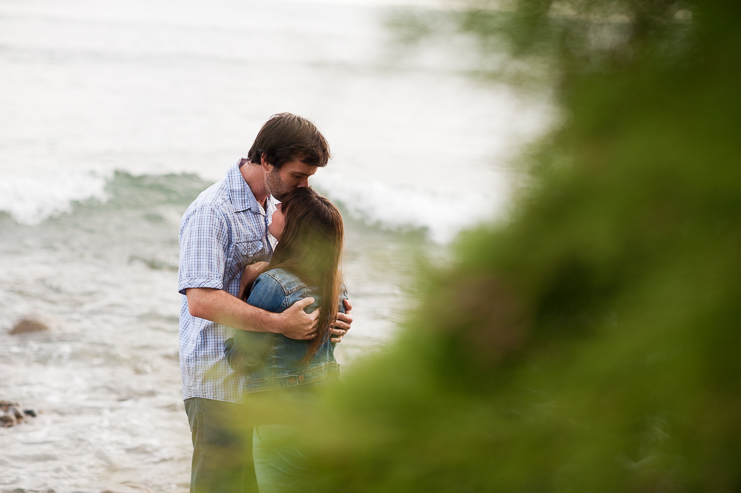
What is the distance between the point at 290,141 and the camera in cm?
294

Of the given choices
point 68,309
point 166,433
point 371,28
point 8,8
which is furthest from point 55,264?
point 8,8

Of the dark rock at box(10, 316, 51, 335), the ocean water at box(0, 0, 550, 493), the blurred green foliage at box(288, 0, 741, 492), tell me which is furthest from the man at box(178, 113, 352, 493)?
the dark rock at box(10, 316, 51, 335)

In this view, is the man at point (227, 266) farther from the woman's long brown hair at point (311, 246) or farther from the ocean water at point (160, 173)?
the ocean water at point (160, 173)

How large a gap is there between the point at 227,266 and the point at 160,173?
49.8 feet

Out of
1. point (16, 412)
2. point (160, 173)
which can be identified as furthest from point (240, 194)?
point (160, 173)

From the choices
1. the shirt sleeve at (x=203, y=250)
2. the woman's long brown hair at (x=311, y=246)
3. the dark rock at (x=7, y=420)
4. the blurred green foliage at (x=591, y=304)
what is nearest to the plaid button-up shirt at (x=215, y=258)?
the shirt sleeve at (x=203, y=250)

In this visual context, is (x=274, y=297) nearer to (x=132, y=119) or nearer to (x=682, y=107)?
(x=682, y=107)

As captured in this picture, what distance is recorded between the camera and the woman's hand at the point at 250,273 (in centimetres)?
296

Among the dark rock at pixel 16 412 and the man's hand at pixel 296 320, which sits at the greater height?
the man's hand at pixel 296 320

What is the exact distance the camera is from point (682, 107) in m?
0.45

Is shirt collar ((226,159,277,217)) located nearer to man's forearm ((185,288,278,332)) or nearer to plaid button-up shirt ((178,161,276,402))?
plaid button-up shirt ((178,161,276,402))

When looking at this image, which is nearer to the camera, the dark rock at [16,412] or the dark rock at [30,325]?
the dark rock at [16,412]

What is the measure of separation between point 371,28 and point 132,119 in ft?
79.9

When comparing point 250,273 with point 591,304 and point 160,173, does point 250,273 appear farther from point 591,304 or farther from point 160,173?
point 160,173
